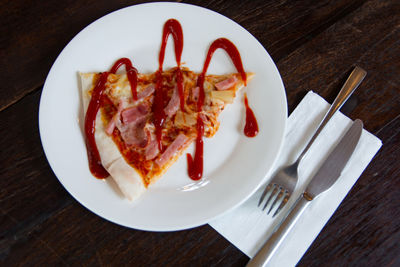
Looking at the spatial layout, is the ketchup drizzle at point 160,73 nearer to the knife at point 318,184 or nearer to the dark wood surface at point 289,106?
the dark wood surface at point 289,106

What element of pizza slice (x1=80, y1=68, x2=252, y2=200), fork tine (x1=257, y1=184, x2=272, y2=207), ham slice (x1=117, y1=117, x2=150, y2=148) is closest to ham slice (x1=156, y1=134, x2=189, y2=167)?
pizza slice (x1=80, y1=68, x2=252, y2=200)

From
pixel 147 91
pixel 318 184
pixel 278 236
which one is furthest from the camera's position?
pixel 147 91

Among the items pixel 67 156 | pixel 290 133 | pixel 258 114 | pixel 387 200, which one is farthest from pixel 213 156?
pixel 387 200

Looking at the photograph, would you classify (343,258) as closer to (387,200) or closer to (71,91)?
(387,200)

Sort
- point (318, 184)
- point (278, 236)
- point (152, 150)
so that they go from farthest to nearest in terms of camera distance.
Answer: point (152, 150) → point (318, 184) → point (278, 236)

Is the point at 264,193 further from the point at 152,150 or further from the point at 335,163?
the point at 152,150

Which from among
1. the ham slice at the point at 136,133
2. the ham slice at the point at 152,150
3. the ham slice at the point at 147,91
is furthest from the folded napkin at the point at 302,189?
the ham slice at the point at 147,91

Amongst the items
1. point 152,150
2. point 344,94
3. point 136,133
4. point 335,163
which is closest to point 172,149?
point 152,150
